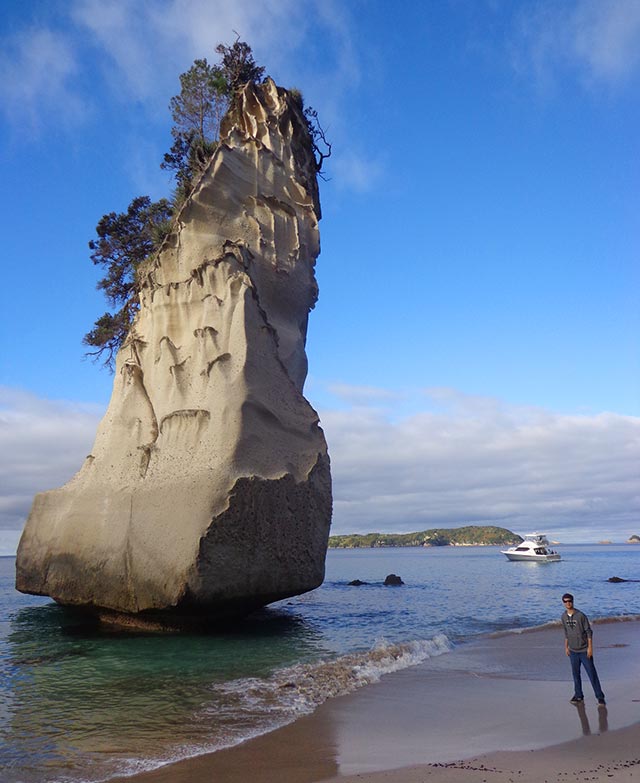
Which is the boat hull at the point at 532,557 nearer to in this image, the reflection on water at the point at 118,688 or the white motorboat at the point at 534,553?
the white motorboat at the point at 534,553

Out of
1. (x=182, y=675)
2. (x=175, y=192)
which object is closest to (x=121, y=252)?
(x=175, y=192)

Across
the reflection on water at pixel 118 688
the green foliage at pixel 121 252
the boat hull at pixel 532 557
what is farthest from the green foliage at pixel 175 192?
the boat hull at pixel 532 557

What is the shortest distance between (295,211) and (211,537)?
1032 cm

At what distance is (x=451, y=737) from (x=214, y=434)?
28.9ft

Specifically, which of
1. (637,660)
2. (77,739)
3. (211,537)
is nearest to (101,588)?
(211,537)

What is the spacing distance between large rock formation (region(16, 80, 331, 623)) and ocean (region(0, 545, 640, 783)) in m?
1.19

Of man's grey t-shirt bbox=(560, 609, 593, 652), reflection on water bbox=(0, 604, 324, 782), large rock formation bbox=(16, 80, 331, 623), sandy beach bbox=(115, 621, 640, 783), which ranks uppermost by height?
large rock formation bbox=(16, 80, 331, 623)

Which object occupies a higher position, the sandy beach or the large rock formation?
A: the large rock formation

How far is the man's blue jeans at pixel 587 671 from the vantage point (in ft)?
24.5

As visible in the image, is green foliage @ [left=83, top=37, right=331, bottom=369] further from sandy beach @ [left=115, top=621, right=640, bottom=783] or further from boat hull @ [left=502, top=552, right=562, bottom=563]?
boat hull @ [left=502, top=552, right=562, bottom=563]

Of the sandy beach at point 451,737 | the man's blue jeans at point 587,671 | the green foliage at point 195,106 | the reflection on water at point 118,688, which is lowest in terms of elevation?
the reflection on water at point 118,688

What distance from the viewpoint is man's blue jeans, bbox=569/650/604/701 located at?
7.45 meters

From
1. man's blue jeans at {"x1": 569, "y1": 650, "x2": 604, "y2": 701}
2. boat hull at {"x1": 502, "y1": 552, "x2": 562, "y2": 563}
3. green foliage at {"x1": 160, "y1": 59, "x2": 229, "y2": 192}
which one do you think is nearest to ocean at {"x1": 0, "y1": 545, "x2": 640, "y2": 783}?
man's blue jeans at {"x1": 569, "y1": 650, "x2": 604, "y2": 701}

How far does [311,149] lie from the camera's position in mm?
21797
